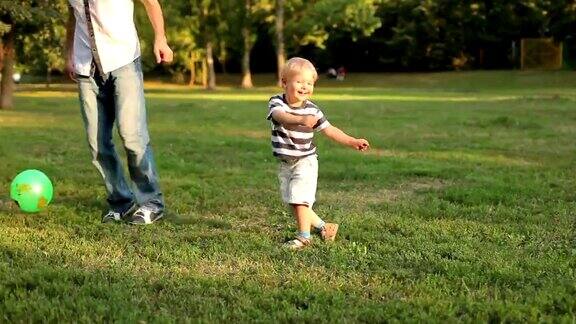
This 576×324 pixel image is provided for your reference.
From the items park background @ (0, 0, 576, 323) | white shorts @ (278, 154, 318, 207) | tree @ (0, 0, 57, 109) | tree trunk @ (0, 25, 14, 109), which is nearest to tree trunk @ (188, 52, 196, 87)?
tree trunk @ (0, 25, 14, 109)

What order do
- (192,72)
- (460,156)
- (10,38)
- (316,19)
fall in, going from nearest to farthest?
(460,156)
(10,38)
(316,19)
(192,72)

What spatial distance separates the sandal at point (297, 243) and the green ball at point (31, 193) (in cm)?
206

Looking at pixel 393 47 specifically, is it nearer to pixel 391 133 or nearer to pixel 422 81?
pixel 422 81

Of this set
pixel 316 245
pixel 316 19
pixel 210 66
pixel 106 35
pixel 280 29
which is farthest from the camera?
pixel 210 66

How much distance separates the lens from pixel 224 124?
580 inches

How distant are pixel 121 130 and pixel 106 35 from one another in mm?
674

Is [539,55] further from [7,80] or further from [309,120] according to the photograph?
[309,120]

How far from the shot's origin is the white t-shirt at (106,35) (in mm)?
5316

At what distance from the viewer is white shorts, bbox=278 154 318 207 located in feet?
15.5

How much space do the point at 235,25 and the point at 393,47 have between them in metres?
12.7

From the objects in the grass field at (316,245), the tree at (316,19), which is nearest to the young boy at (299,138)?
the grass field at (316,245)

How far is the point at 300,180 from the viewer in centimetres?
474

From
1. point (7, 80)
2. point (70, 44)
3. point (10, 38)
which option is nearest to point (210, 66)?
point (7, 80)

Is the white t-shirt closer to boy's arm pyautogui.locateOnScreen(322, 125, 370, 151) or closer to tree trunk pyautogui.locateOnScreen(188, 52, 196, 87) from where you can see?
boy's arm pyautogui.locateOnScreen(322, 125, 370, 151)
